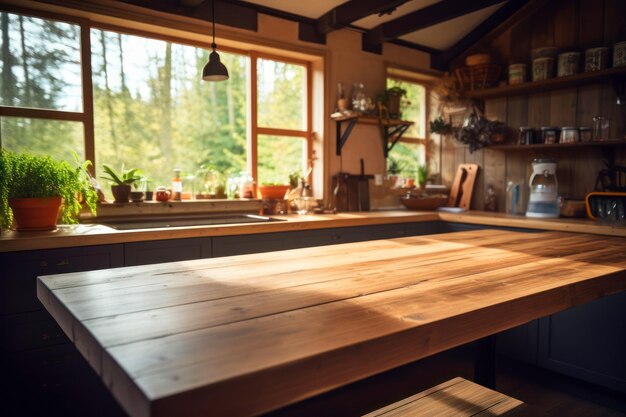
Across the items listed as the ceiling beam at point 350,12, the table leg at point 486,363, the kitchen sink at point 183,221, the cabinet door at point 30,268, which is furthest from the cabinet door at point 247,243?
the ceiling beam at point 350,12

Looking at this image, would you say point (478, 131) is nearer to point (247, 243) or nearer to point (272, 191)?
point (272, 191)

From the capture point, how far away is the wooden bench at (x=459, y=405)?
1.32m

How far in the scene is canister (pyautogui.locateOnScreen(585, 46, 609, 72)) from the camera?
323 cm

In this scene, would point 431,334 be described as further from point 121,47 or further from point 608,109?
point 608,109

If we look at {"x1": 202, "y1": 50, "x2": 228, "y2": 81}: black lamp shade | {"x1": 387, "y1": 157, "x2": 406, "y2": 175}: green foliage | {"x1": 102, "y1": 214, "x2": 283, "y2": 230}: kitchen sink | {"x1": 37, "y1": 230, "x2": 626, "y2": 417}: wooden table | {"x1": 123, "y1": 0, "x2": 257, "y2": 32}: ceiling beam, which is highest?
{"x1": 123, "y1": 0, "x2": 257, "y2": 32}: ceiling beam

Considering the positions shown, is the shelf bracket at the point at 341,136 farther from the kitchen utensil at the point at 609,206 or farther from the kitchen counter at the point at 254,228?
the kitchen utensil at the point at 609,206

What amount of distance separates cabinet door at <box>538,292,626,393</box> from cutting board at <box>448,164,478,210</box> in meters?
1.73

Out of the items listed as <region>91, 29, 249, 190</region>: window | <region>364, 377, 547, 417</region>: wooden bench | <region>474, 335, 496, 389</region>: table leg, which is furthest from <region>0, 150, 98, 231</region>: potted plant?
<region>474, 335, 496, 389</region>: table leg

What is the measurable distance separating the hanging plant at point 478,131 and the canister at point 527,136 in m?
0.20

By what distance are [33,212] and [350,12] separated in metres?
2.43

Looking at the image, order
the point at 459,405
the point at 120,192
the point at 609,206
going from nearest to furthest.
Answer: the point at 459,405 < the point at 120,192 < the point at 609,206

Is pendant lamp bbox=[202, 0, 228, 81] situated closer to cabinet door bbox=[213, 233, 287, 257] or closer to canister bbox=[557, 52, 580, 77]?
cabinet door bbox=[213, 233, 287, 257]

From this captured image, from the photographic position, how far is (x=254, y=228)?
2697 millimetres

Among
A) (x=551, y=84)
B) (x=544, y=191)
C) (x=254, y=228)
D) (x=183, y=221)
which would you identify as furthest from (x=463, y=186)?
(x=183, y=221)
